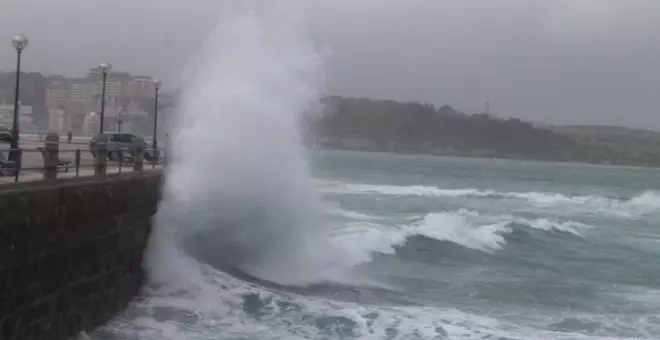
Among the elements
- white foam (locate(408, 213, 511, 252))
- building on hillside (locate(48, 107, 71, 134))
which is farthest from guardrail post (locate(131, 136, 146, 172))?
building on hillside (locate(48, 107, 71, 134))

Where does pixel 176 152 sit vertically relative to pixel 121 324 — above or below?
above

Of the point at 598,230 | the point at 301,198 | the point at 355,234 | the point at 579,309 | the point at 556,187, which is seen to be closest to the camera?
the point at 579,309

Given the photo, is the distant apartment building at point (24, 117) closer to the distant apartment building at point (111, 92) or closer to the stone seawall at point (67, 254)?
the distant apartment building at point (111, 92)

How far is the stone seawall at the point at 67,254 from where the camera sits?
33.5 feet

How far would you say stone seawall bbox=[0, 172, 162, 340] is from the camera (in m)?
10.2

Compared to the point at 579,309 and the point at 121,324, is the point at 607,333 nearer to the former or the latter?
the point at 579,309

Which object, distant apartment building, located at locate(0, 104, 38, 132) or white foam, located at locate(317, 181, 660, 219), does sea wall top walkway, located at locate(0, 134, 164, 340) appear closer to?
distant apartment building, located at locate(0, 104, 38, 132)

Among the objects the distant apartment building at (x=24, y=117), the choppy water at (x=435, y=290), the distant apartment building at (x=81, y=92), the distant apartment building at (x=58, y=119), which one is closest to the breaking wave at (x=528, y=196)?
the distant apartment building at (x=81, y=92)

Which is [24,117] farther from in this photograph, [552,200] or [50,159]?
[50,159]

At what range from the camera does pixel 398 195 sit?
163 ft

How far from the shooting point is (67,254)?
11.9m

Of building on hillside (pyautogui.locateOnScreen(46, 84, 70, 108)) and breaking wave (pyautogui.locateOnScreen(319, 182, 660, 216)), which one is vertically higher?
building on hillside (pyautogui.locateOnScreen(46, 84, 70, 108))

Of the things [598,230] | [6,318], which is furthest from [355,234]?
[6,318]

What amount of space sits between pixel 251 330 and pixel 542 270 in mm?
12156
